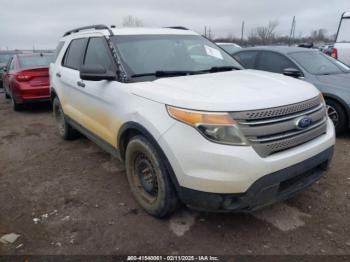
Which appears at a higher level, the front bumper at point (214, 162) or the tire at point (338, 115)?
the front bumper at point (214, 162)

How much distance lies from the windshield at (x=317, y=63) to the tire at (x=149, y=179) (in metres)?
3.98

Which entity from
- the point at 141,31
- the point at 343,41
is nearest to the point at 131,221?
the point at 141,31

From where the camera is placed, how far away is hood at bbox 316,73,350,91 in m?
5.38

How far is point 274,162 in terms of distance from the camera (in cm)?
249

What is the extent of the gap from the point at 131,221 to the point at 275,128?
5.51 feet

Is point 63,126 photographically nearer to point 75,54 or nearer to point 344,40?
point 75,54

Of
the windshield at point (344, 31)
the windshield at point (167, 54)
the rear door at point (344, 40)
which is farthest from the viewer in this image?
the windshield at point (344, 31)

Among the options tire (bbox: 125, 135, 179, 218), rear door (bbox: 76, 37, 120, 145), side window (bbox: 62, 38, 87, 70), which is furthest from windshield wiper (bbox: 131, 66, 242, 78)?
side window (bbox: 62, 38, 87, 70)

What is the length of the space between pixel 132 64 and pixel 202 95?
113 cm

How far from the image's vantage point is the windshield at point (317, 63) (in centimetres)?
586

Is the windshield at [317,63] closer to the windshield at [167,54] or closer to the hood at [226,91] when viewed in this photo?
the windshield at [167,54]

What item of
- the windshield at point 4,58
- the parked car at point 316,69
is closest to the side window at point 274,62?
the parked car at point 316,69

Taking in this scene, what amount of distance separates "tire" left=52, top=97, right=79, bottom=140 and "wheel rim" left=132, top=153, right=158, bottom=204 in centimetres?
256

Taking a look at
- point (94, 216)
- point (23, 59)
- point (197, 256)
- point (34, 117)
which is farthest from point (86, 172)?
point (23, 59)
